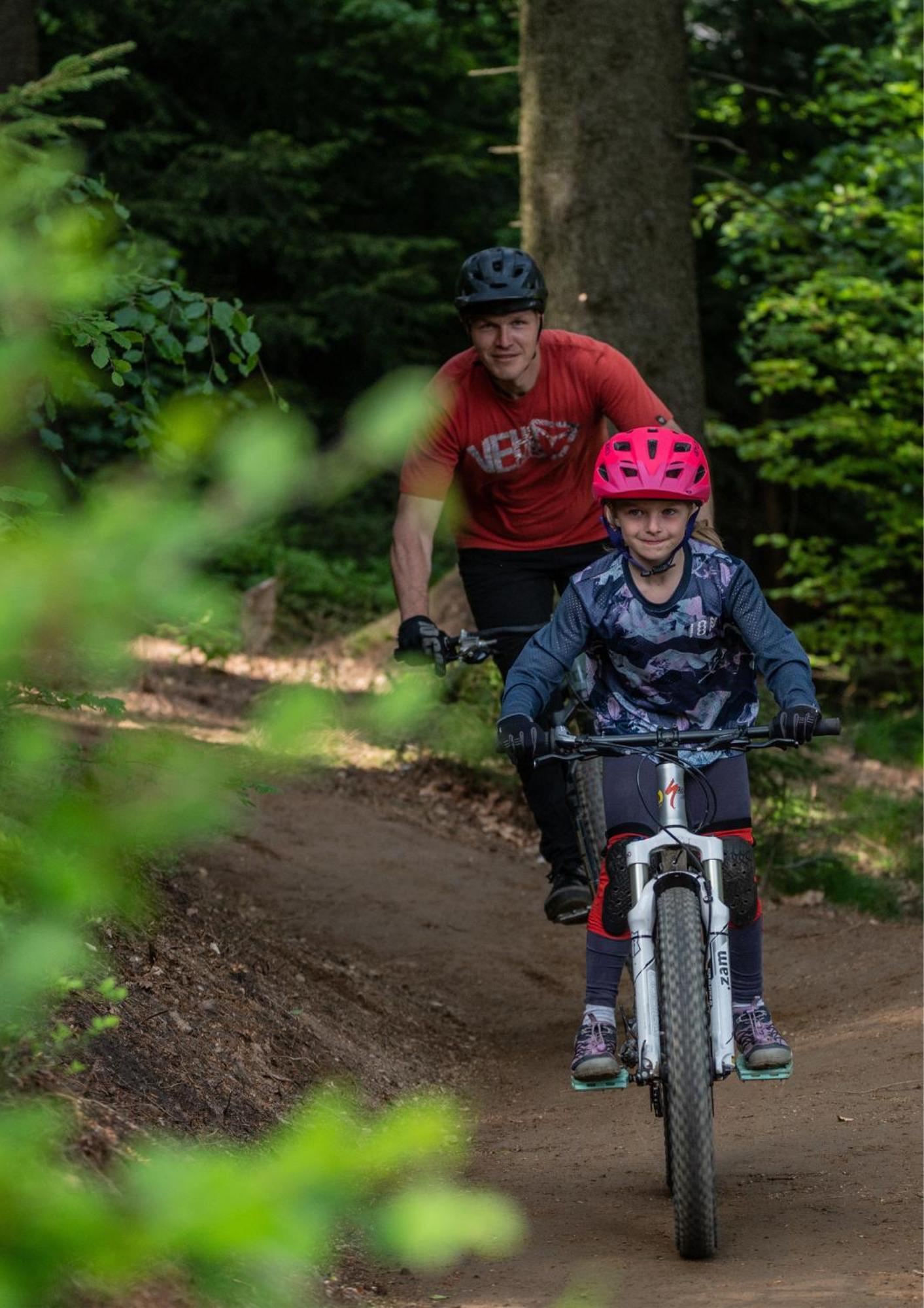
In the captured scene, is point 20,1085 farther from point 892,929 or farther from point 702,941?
point 892,929

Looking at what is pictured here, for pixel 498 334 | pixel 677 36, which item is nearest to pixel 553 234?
pixel 677 36

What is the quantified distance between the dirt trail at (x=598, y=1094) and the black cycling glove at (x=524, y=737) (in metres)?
1.23

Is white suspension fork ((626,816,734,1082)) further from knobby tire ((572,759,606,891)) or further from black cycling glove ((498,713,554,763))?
knobby tire ((572,759,606,891))

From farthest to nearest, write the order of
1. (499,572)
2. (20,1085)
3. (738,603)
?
(499,572)
(738,603)
(20,1085)

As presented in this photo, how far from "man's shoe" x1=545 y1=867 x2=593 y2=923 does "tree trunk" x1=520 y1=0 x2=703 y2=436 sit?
456 centimetres

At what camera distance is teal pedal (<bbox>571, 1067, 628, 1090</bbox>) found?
4.37m

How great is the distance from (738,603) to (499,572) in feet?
6.38

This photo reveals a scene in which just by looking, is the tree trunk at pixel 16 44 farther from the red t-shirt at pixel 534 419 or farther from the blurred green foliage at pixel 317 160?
the red t-shirt at pixel 534 419

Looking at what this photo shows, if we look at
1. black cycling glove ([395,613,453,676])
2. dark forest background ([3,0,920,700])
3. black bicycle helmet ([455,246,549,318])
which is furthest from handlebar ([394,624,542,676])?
dark forest background ([3,0,920,700])

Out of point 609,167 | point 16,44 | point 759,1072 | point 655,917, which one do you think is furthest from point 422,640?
point 16,44

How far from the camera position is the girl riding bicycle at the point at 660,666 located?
14.5ft

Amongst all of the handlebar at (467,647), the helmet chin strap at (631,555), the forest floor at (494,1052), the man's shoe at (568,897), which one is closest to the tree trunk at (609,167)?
the forest floor at (494,1052)

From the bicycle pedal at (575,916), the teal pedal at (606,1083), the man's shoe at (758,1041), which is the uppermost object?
the man's shoe at (758,1041)

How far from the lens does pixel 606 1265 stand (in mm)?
3998
